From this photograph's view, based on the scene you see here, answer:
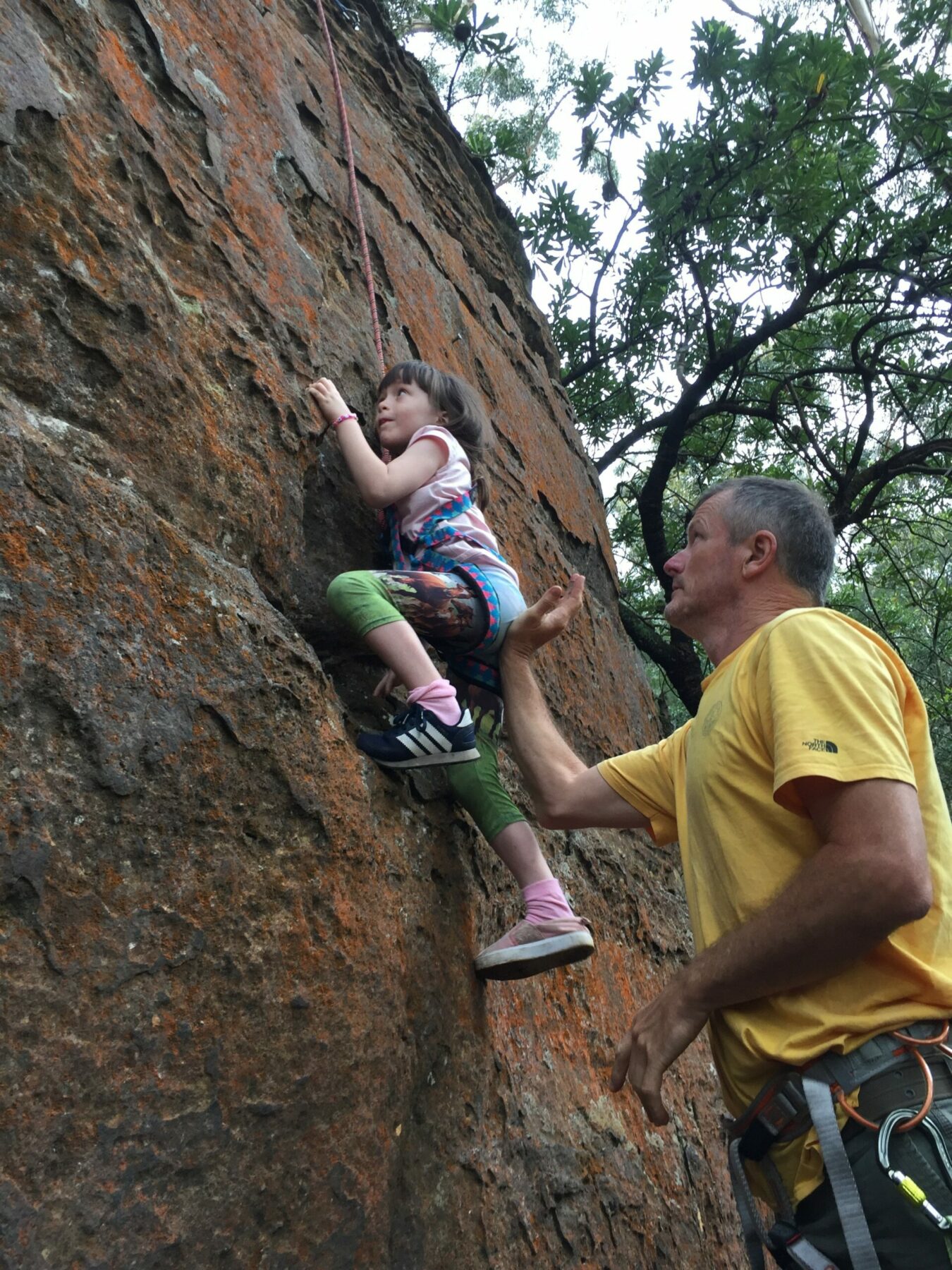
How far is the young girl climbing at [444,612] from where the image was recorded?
2.36 m

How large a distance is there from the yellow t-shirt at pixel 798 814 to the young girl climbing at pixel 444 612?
0.45 m

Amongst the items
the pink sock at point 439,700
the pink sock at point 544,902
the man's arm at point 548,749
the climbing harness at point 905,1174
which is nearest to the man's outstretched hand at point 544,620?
the man's arm at point 548,749

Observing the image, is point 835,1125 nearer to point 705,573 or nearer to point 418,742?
point 418,742

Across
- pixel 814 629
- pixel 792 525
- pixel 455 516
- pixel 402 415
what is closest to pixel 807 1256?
pixel 814 629

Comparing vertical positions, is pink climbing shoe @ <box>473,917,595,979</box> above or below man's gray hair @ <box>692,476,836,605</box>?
below

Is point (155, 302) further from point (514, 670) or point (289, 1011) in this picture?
point (289, 1011)

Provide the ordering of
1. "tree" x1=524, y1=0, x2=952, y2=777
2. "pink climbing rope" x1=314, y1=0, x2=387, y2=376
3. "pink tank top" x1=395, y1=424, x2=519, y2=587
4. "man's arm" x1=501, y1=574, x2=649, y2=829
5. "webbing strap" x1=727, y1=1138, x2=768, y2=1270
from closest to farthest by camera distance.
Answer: "webbing strap" x1=727, y1=1138, x2=768, y2=1270, "man's arm" x1=501, y1=574, x2=649, y2=829, "pink tank top" x1=395, y1=424, x2=519, y2=587, "pink climbing rope" x1=314, y1=0, x2=387, y2=376, "tree" x1=524, y1=0, x2=952, y2=777

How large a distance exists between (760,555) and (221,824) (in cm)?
129

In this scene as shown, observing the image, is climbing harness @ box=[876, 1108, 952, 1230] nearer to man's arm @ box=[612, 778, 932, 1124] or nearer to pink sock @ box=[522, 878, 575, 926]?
man's arm @ box=[612, 778, 932, 1124]

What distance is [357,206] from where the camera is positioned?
3.43 m

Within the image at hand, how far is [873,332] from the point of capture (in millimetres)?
8781

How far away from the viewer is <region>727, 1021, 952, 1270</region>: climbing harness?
1.61m

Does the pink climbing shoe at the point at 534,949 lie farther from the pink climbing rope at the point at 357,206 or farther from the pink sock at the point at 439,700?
the pink climbing rope at the point at 357,206

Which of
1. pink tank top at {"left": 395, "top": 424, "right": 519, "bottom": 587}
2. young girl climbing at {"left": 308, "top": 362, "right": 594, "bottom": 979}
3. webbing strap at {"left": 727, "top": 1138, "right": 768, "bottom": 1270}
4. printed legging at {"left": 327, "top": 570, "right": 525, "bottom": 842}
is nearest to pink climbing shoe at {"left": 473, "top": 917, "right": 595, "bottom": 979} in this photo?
young girl climbing at {"left": 308, "top": 362, "right": 594, "bottom": 979}
